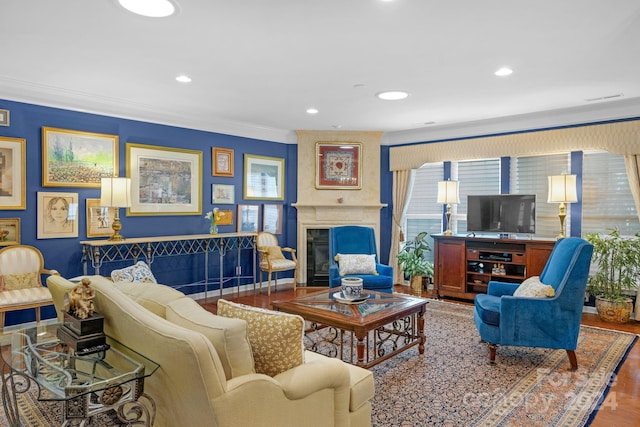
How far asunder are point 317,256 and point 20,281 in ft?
13.1

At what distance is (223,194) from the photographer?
603cm

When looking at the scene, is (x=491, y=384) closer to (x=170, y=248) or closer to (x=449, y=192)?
(x=449, y=192)

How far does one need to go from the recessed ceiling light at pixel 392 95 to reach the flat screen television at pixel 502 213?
81.6 inches

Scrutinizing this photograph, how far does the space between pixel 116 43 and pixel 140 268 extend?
1809 mm

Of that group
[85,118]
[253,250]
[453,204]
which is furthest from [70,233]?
[453,204]

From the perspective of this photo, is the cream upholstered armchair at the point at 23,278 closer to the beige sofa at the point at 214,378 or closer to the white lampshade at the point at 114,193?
the white lampshade at the point at 114,193

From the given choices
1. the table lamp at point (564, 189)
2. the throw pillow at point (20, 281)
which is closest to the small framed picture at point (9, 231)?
the throw pillow at point (20, 281)

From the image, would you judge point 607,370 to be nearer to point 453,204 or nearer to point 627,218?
point 627,218

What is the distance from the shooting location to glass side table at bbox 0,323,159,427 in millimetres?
1609

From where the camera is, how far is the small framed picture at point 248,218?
624 centimetres

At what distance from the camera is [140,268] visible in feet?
11.3

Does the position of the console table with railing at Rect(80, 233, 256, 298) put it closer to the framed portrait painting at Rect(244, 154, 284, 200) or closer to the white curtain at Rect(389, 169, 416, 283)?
the framed portrait painting at Rect(244, 154, 284, 200)

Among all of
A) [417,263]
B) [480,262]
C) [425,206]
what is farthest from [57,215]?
[480,262]

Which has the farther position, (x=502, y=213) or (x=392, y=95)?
(x=502, y=213)
